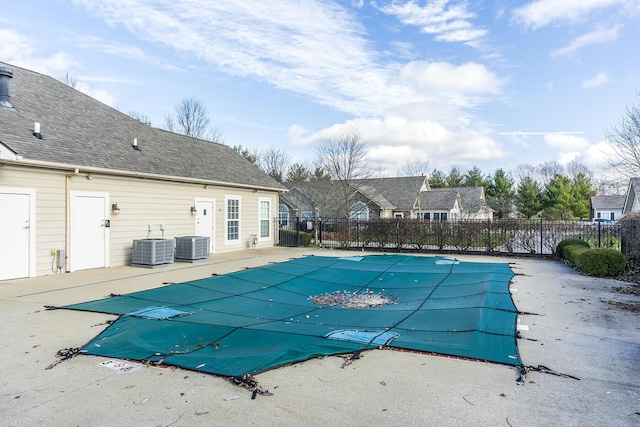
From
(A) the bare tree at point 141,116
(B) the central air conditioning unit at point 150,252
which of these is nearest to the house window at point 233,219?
(B) the central air conditioning unit at point 150,252

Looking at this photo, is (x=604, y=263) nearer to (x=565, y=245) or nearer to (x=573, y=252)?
(x=573, y=252)

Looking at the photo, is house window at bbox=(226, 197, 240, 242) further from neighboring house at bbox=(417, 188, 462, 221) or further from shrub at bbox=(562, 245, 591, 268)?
neighboring house at bbox=(417, 188, 462, 221)

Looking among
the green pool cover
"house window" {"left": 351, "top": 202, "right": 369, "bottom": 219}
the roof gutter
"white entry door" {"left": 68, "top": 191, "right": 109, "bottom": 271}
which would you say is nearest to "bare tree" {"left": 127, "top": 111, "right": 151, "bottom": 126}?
"house window" {"left": 351, "top": 202, "right": 369, "bottom": 219}

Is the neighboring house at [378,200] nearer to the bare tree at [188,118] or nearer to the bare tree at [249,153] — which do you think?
the bare tree at [249,153]

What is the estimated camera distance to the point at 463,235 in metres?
14.9

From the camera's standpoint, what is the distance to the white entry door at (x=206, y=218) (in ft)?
43.6

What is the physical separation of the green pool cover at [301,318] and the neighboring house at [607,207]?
129ft

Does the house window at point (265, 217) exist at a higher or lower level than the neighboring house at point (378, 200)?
lower

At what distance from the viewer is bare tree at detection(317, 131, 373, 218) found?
2541 centimetres

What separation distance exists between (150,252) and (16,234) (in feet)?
9.53

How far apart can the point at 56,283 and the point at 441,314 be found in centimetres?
761

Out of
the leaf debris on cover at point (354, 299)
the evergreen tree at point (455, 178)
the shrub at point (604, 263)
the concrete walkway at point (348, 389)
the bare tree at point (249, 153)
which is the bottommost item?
the leaf debris on cover at point (354, 299)

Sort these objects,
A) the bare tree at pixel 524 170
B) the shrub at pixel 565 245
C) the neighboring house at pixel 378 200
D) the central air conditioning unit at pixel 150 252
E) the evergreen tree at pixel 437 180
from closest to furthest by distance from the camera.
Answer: the central air conditioning unit at pixel 150 252
the shrub at pixel 565 245
the neighboring house at pixel 378 200
the evergreen tree at pixel 437 180
the bare tree at pixel 524 170

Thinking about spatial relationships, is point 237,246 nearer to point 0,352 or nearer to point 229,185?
→ point 229,185
